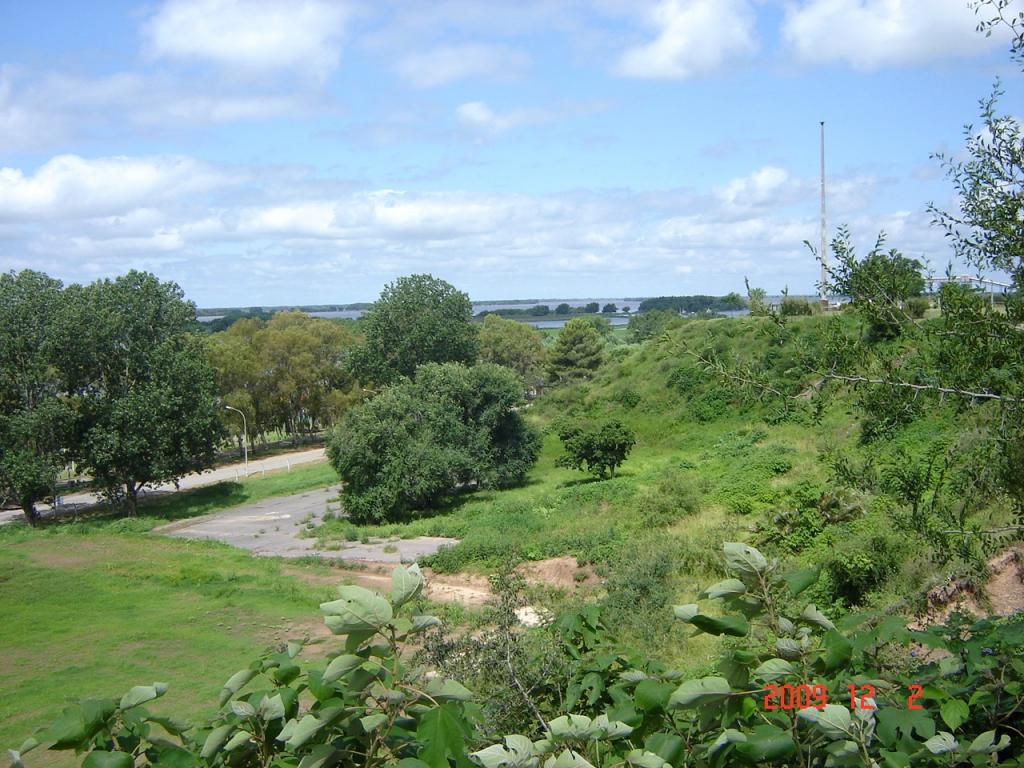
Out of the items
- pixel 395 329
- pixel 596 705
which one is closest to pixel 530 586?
pixel 596 705

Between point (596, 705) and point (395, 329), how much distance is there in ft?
152

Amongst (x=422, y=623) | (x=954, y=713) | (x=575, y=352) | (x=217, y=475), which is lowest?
(x=217, y=475)

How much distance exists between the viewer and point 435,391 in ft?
108

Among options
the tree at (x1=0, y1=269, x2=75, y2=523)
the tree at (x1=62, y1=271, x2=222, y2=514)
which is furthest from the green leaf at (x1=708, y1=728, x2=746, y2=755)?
the tree at (x1=0, y1=269, x2=75, y2=523)

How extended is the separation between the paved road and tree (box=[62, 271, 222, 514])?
224 cm

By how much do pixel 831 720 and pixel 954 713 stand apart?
0.52 meters

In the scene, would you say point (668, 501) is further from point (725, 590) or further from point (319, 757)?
point (319, 757)

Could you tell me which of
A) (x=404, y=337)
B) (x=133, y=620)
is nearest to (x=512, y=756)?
(x=133, y=620)

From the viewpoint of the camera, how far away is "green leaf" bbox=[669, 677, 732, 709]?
1.95 metres

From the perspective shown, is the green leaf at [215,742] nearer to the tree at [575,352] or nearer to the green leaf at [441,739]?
the green leaf at [441,739]

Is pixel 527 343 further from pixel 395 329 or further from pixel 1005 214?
pixel 1005 214

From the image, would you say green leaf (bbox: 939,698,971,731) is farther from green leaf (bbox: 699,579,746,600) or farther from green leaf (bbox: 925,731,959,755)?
green leaf (bbox: 699,579,746,600)

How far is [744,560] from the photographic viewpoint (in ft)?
6.73
